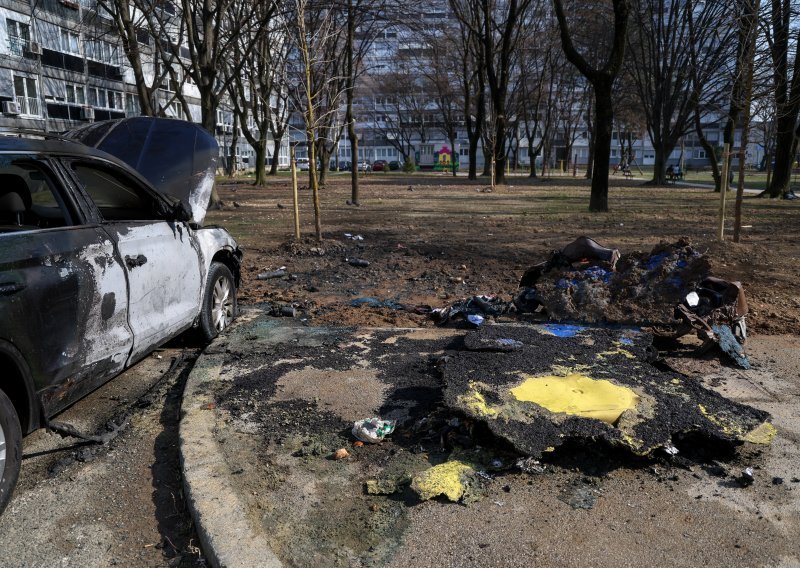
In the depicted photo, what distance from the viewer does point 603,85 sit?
16625 millimetres

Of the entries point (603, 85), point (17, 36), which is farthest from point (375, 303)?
point (17, 36)

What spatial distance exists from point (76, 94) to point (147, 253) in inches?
1777

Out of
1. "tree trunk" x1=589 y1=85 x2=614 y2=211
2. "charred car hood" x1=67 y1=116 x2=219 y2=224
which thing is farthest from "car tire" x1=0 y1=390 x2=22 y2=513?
"tree trunk" x1=589 y1=85 x2=614 y2=211

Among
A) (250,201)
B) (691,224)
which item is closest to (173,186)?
(691,224)

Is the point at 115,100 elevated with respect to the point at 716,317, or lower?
elevated

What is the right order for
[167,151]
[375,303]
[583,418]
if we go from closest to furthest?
1. [583,418]
2. [167,151]
3. [375,303]

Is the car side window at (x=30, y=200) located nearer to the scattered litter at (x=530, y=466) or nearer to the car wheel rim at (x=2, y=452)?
the car wheel rim at (x=2, y=452)

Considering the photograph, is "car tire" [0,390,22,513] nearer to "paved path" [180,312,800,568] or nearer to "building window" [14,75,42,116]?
"paved path" [180,312,800,568]

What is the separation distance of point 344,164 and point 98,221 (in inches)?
3765

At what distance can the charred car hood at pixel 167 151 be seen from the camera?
20.1ft

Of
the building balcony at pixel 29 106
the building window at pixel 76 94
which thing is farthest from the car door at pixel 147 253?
the building window at pixel 76 94

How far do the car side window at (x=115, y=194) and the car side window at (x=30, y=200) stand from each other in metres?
0.28

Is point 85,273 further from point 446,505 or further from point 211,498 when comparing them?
point 446,505

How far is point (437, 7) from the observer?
1225 inches
